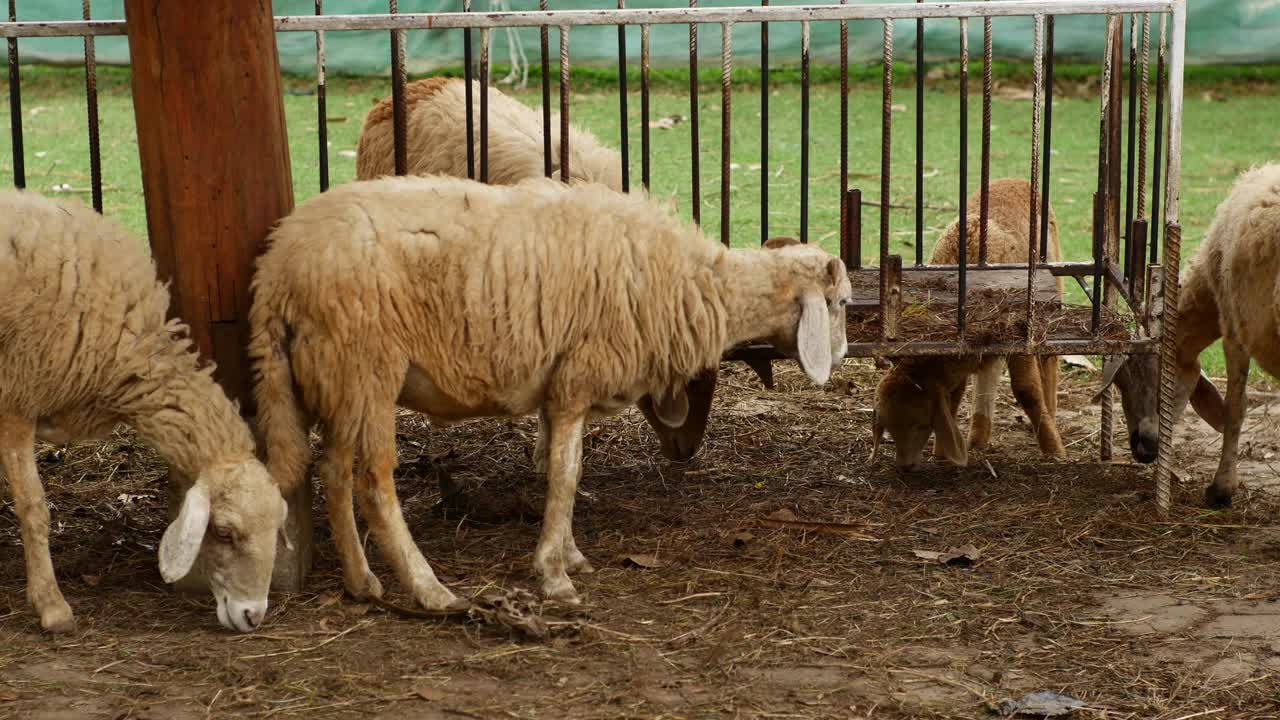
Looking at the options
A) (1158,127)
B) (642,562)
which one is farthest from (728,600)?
(1158,127)

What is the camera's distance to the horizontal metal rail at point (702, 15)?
5.54 metres

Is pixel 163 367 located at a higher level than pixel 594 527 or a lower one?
higher

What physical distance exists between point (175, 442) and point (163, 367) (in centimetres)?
25

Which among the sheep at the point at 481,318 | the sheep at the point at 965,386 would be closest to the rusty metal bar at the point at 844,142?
the sheep at the point at 481,318

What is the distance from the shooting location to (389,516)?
5070mm

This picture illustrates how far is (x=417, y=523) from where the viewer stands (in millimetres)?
6051

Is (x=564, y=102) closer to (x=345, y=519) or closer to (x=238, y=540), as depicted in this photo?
(x=345, y=519)

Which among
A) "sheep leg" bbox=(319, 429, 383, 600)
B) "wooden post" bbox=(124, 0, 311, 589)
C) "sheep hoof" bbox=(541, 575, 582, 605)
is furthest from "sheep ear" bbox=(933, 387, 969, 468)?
"wooden post" bbox=(124, 0, 311, 589)

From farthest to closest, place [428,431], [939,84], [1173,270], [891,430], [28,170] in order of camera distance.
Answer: [939,84] → [28,170] → [428,431] → [891,430] → [1173,270]

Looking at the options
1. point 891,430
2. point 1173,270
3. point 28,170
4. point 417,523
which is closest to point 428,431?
point 417,523

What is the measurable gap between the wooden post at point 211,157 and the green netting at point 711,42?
795 cm

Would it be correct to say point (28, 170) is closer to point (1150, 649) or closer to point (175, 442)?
point (175, 442)

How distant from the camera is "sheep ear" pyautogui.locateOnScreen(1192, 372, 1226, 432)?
22.8 ft

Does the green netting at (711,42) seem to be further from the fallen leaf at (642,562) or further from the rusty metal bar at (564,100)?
the fallen leaf at (642,562)
